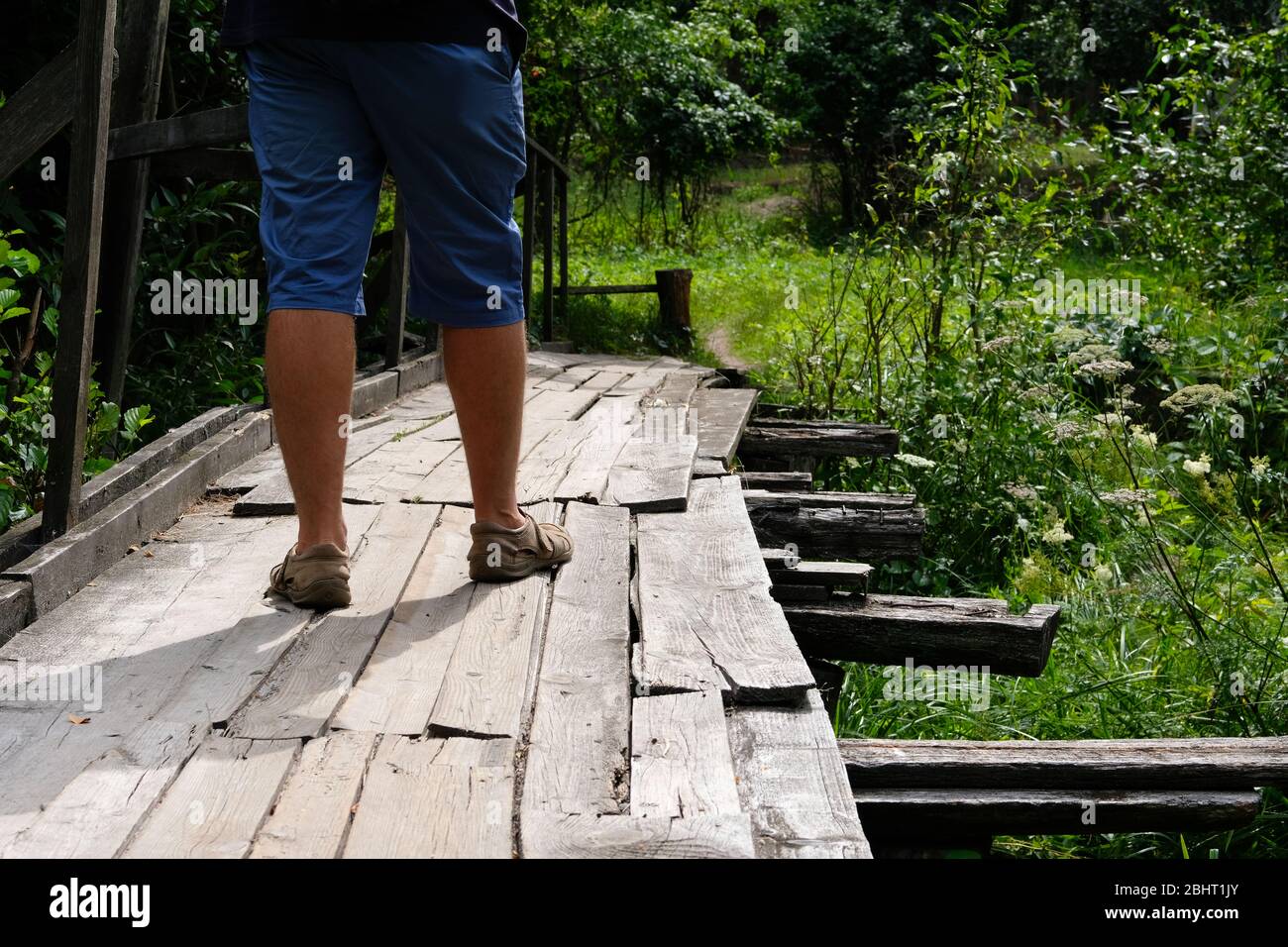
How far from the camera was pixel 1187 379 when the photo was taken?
668cm

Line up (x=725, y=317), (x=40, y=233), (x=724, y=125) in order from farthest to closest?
(x=724, y=125), (x=725, y=317), (x=40, y=233)

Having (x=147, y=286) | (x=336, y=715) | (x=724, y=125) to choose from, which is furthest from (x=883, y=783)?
(x=724, y=125)

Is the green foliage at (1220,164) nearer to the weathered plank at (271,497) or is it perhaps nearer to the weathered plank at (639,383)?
the weathered plank at (639,383)

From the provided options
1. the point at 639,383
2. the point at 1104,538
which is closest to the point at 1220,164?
the point at 1104,538

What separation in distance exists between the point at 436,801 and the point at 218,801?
0.28 meters

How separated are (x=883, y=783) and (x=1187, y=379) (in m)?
4.92

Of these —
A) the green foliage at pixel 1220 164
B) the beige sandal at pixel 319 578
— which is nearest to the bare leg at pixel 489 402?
the beige sandal at pixel 319 578

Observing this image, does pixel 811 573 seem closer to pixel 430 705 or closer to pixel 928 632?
pixel 928 632

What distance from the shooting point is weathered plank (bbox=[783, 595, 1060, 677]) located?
307 cm

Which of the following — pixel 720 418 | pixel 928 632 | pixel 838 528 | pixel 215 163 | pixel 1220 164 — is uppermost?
pixel 1220 164

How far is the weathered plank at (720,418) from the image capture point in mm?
4125

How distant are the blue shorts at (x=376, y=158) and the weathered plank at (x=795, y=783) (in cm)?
102

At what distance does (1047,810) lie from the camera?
2.47 meters
